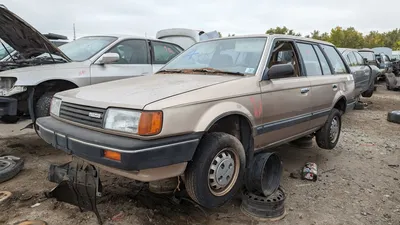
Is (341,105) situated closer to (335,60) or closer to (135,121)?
(335,60)

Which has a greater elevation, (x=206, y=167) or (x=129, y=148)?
(x=129, y=148)

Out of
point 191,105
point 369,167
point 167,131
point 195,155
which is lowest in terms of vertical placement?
point 369,167

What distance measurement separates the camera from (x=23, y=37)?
4.45 m

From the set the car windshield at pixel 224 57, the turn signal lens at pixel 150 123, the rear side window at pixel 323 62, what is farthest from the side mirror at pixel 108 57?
the rear side window at pixel 323 62

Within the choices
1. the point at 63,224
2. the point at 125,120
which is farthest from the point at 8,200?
the point at 125,120

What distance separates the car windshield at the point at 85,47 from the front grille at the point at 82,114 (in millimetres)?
2166

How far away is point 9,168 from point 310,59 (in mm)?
3945

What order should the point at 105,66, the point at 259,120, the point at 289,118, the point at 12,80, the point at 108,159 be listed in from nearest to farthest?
the point at 108,159, the point at 259,120, the point at 289,118, the point at 12,80, the point at 105,66

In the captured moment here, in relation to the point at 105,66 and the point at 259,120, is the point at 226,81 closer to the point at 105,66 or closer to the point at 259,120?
the point at 259,120

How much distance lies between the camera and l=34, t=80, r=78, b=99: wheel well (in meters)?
4.13

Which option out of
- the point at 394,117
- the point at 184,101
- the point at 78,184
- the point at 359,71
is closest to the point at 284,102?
the point at 184,101

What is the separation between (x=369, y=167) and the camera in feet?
13.9

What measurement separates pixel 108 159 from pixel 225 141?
0.95 meters

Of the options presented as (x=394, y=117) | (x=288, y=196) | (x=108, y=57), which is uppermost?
(x=108, y=57)
